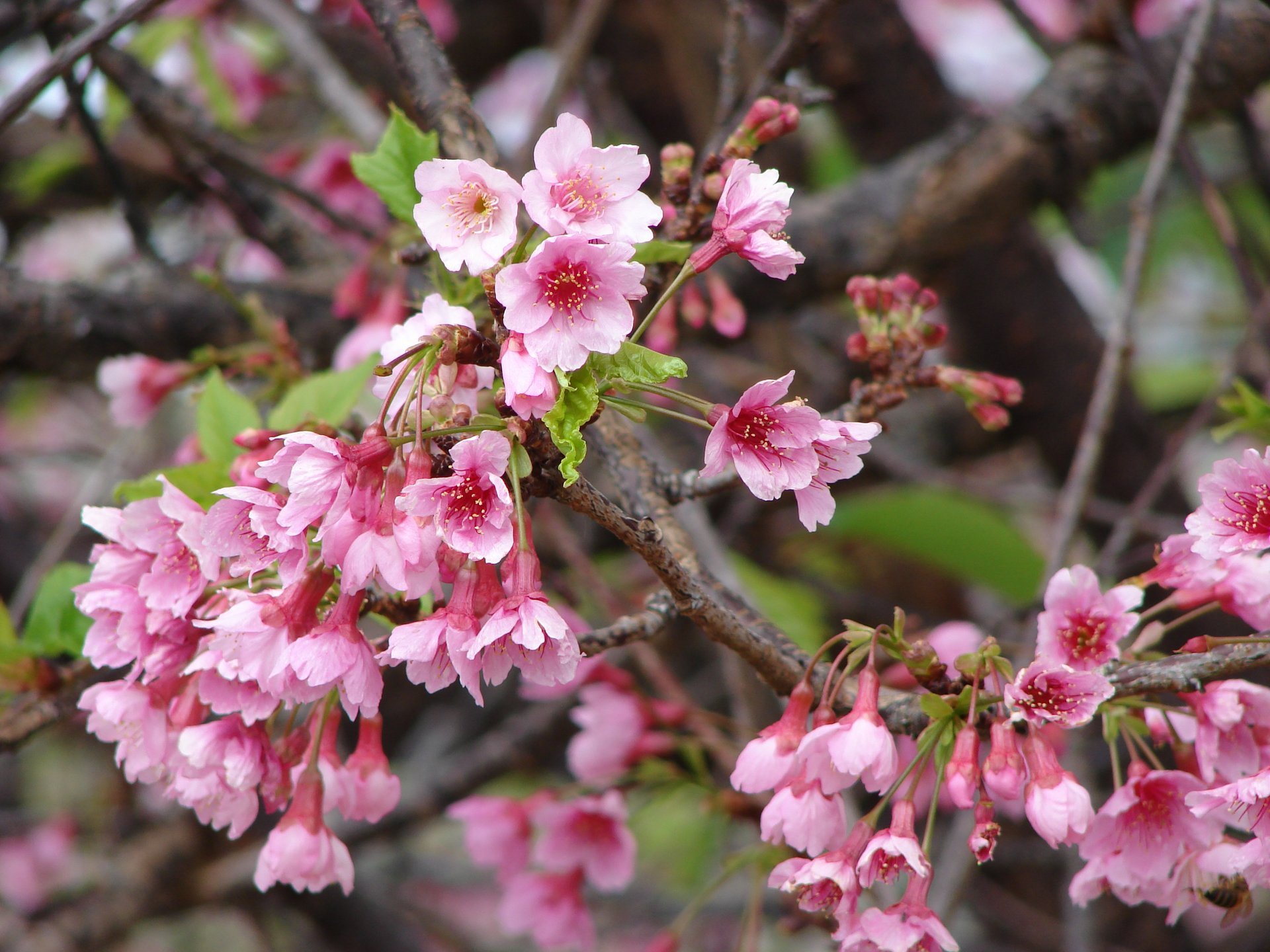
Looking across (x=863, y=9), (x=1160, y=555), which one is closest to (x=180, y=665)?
(x=1160, y=555)

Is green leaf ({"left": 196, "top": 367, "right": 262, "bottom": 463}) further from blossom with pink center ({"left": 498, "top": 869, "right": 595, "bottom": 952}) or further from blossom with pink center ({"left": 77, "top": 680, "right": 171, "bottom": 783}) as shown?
blossom with pink center ({"left": 498, "top": 869, "right": 595, "bottom": 952})

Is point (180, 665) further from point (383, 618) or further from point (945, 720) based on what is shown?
point (945, 720)

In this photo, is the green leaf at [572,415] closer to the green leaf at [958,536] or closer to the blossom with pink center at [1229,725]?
the blossom with pink center at [1229,725]

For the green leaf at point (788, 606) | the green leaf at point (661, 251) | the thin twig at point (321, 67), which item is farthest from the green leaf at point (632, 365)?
the thin twig at point (321, 67)

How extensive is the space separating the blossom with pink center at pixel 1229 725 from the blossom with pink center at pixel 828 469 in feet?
1.17

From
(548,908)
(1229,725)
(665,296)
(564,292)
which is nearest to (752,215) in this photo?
(665,296)

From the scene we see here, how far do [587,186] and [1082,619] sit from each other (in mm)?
627

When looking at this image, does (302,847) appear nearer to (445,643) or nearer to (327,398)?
(445,643)

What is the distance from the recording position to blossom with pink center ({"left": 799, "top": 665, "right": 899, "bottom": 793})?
2.78ft

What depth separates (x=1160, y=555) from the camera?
1049 mm

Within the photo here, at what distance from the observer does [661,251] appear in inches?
42.3

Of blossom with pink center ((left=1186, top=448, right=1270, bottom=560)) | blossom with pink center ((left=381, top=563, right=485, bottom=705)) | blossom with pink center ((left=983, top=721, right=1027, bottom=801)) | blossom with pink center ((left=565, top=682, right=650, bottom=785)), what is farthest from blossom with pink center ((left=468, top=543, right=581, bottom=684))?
blossom with pink center ((left=565, top=682, right=650, bottom=785))

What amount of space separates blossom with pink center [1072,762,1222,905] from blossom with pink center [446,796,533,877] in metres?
0.95

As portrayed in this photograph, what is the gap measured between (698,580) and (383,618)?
320 millimetres
